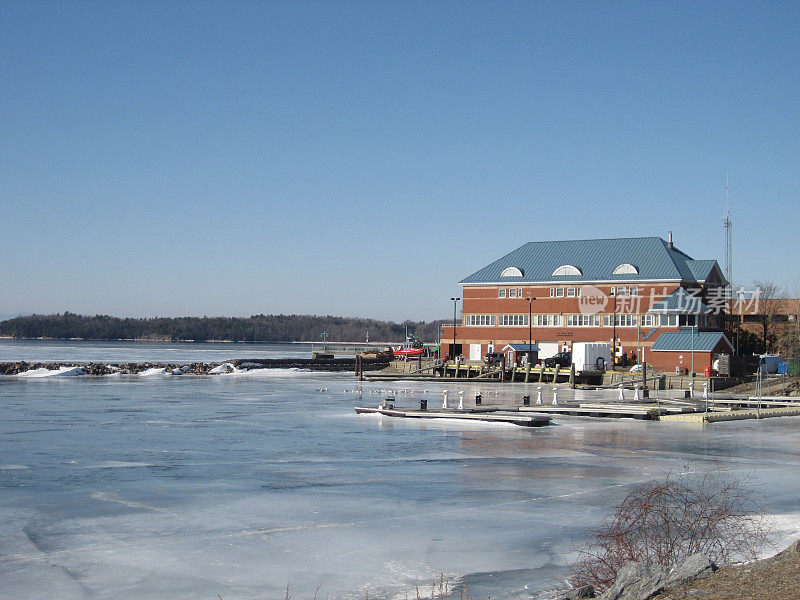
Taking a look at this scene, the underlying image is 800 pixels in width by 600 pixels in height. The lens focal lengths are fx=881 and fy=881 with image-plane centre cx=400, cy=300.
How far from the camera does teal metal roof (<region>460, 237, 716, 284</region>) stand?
90312 mm

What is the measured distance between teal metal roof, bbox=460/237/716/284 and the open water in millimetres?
51040

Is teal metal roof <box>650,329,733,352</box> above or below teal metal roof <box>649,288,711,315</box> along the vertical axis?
below

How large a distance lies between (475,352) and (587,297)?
1406cm

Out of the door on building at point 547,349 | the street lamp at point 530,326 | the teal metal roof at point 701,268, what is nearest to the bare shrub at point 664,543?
the street lamp at point 530,326

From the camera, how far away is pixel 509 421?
38375 millimetres

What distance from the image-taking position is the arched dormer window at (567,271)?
92.9 meters

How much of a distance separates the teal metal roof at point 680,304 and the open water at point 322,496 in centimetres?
4584

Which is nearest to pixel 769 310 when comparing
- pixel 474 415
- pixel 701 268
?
pixel 701 268

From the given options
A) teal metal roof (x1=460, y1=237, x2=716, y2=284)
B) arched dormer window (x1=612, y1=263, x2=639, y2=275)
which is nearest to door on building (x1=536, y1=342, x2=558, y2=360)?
teal metal roof (x1=460, y1=237, x2=716, y2=284)

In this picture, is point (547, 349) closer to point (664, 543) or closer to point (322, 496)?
point (322, 496)

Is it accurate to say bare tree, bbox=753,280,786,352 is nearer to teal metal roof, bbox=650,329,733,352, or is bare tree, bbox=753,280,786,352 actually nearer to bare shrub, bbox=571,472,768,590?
teal metal roof, bbox=650,329,733,352

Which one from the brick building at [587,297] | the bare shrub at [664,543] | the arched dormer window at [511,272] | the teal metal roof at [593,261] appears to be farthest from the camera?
the arched dormer window at [511,272]

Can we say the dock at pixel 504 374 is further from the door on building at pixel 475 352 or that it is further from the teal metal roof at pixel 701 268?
the teal metal roof at pixel 701 268

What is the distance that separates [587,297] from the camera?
91.7 metres
